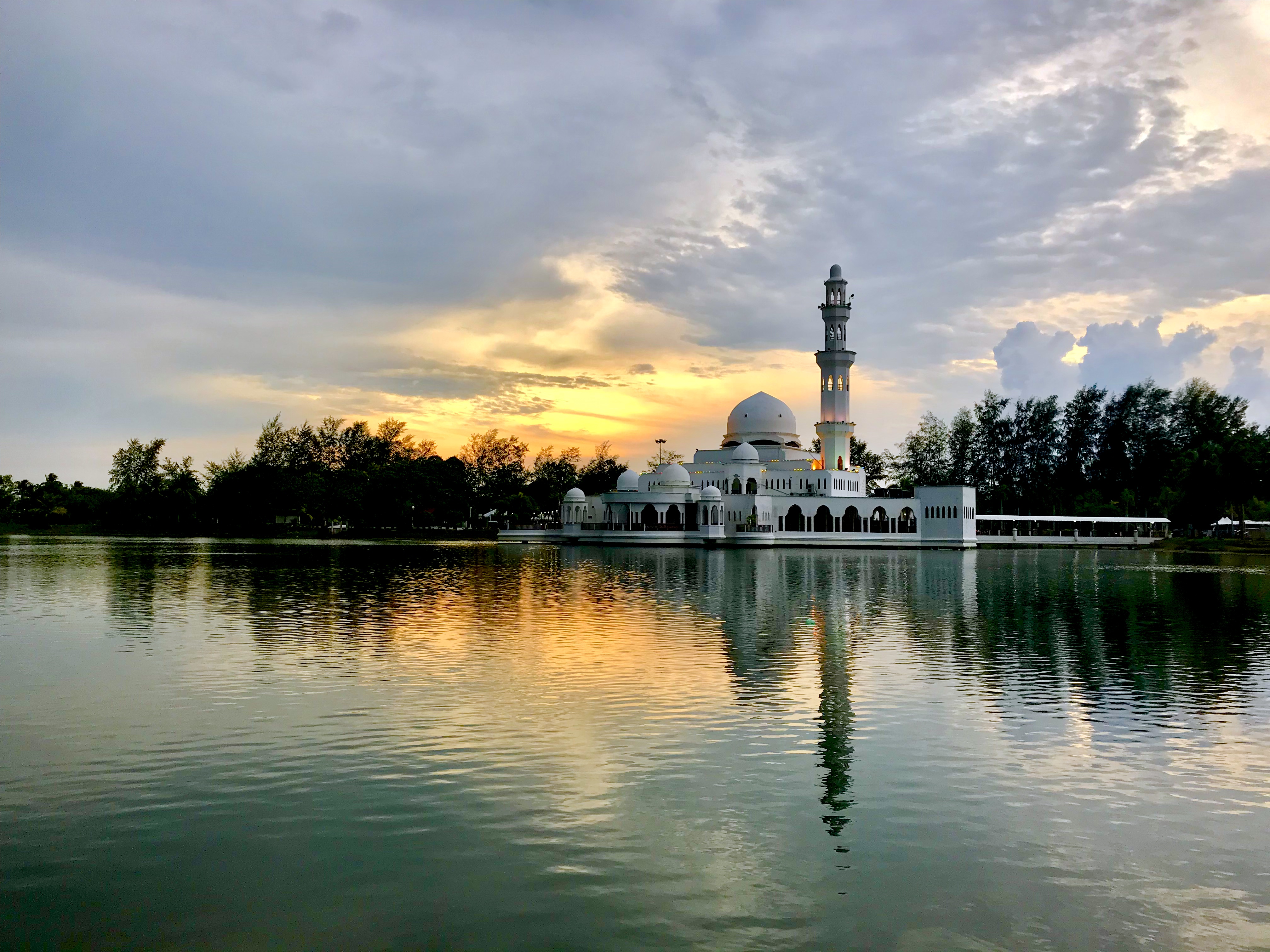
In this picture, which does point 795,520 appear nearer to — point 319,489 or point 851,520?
point 851,520

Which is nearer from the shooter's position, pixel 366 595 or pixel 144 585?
pixel 366 595

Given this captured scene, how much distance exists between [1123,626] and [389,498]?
286ft

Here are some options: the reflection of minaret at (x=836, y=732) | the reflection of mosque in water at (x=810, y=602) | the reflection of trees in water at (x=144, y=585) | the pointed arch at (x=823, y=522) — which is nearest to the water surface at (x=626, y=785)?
the reflection of minaret at (x=836, y=732)

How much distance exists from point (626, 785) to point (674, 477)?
3213 inches

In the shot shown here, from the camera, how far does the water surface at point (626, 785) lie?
7508 mm

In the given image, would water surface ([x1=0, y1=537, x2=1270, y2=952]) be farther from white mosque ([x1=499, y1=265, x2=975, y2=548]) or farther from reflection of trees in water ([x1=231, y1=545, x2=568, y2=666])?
white mosque ([x1=499, y1=265, x2=975, y2=548])

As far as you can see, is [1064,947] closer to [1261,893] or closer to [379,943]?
[1261,893]

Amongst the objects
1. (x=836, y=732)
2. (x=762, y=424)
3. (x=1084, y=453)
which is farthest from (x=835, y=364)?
(x=836, y=732)

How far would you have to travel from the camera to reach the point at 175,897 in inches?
305

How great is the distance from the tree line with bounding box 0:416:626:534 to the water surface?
81987 mm

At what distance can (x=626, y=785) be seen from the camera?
35.6ft

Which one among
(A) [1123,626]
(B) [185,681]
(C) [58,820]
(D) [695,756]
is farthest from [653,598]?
(C) [58,820]

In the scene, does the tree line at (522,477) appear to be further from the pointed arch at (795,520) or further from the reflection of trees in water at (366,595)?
the reflection of trees in water at (366,595)

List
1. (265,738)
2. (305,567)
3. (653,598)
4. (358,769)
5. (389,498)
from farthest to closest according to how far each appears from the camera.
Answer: (389,498)
(305,567)
(653,598)
(265,738)
(358,769)
